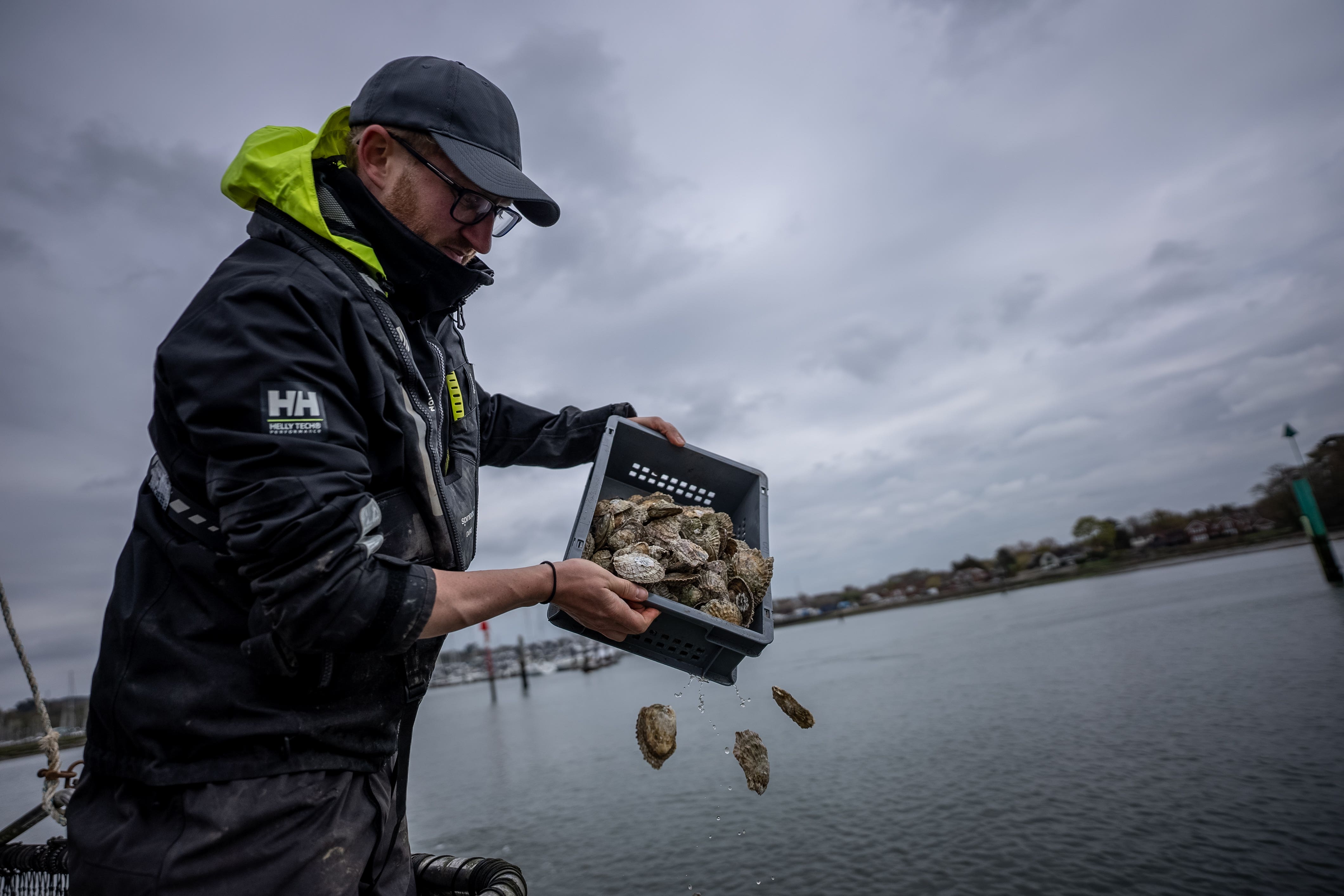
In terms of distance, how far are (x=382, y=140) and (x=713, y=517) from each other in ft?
6.62

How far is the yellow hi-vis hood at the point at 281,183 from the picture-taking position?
1.85 meters

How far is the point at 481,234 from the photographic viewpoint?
220 centimetres

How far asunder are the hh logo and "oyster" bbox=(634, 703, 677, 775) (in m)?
2.08

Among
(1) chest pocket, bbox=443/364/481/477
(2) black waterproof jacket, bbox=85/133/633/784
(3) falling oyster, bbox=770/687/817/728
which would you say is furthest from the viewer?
(3) falling oyster, bbox=770/687/817/728

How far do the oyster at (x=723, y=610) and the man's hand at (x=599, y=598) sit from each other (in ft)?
1.81

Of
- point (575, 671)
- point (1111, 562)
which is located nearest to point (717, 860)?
point (575, 671)

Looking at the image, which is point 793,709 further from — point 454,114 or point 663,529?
point 454,114

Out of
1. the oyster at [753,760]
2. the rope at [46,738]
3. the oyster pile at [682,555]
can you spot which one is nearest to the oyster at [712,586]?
the oyster pile at [682,555]

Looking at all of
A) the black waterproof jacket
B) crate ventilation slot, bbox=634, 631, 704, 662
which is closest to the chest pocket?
the black waterproof jacket

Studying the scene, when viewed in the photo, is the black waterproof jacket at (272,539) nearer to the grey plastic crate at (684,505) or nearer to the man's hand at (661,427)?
the grey plastic crate at (684,505)

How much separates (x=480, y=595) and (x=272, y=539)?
0.51 m

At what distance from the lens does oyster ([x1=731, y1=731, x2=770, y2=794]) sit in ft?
11.7

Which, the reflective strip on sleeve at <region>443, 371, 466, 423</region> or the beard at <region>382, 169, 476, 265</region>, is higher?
the beard at <region>382, 169, 476, 265</region>

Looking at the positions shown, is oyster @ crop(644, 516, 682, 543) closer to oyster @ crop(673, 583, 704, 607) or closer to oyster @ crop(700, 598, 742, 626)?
oyster @ crop(673, 583, 704, 607)
